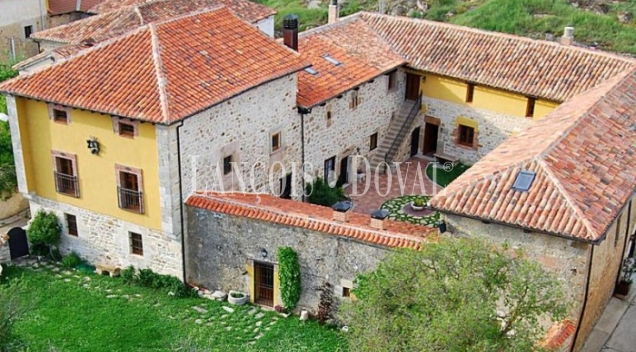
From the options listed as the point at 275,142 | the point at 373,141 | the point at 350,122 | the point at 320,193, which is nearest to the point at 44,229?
the point at 275,142

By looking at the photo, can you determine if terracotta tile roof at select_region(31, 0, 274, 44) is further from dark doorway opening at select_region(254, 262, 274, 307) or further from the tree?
the tree

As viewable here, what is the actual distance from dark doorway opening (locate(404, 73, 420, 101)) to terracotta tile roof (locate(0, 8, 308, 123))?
29.9 feet

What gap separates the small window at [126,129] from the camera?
82.5 ft

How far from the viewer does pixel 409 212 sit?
Result: 1276 inches

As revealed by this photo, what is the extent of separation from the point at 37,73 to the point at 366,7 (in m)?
33.3

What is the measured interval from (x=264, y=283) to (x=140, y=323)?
13.0ft

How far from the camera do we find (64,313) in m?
25.4

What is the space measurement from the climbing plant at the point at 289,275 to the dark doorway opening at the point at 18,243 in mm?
9494

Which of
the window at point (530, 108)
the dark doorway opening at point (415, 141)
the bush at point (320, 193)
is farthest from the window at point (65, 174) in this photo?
the window at point (530, 108)

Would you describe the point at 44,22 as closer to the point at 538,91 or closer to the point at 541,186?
the point at 538,91

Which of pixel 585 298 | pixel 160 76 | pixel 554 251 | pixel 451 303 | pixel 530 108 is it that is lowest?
pixel 585 298

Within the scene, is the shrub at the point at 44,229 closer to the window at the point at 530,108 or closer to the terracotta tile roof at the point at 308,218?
the terracotta tile roof at the point at 308,218

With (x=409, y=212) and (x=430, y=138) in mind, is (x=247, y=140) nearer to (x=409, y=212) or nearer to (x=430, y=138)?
(x=409, y=212)

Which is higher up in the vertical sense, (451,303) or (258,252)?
(451,303)
